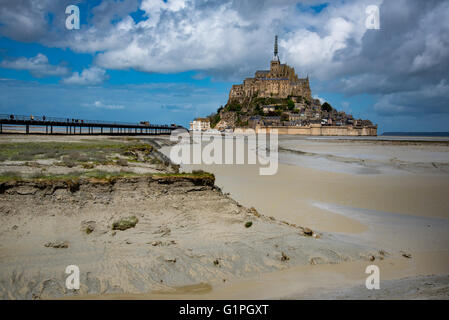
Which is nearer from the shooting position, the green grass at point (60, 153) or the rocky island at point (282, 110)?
the green grass at point (60, 153)

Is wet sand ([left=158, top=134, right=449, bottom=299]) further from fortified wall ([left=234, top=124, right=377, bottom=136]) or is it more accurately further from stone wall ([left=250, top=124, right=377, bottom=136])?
stone wall ([left=250, top=124, right=377, bottom=136])

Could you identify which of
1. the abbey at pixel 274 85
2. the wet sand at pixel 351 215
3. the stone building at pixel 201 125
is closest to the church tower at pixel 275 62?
the abbey at pixel 274 85

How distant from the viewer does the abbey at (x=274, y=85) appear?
497ft

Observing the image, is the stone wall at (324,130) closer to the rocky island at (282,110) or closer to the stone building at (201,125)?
the rocky island at (282,110)

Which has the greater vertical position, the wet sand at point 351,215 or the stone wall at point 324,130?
the stone wall at point 324,130

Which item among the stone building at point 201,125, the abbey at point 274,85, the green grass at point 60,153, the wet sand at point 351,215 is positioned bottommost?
the wet sand at point 351,215

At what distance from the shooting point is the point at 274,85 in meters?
152

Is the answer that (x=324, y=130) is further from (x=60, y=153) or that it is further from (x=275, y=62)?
(x=60, y=153)

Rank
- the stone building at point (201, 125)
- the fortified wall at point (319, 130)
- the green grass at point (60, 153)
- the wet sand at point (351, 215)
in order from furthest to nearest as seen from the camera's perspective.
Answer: the stone building at point (201, 125), the fortified wall at point (319, 130), the green grass at point (60, 153), the wet sand at point (351, 215)

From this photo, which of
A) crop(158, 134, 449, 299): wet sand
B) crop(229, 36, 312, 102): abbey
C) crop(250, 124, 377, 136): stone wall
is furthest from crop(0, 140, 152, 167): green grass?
crop(229, 36, 312, 102): abbey

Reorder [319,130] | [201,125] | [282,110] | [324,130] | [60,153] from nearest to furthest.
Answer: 1. [60,153]
2. [319,130]
3. [324,130]
4. [282,110]
5. [201,125]

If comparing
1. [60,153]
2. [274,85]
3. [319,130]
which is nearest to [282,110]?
[274,85]

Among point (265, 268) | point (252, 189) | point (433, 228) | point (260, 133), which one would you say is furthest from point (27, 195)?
point (260, 133)

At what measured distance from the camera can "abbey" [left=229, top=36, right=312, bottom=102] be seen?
15162 centimetres
